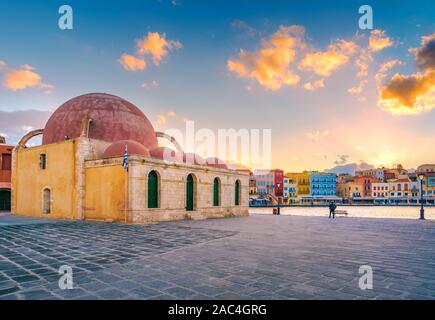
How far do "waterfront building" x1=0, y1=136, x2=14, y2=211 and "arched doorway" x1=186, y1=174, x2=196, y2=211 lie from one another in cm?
1927

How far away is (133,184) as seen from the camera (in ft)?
51.7

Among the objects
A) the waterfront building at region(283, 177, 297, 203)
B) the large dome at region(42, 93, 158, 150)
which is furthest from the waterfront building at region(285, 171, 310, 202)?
the large dome at region(42, 93, 158, 150)

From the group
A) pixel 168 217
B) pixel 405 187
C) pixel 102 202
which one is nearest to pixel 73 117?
pixel 102 202

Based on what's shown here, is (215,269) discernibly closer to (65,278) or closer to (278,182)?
(65,278)

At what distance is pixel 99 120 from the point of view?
20.2 metres

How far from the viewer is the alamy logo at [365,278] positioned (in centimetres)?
467

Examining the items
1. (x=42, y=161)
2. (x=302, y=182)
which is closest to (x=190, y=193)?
(x=42, y=161)

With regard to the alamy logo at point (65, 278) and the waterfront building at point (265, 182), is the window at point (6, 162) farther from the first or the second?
the waterfront building at point (265, 182)

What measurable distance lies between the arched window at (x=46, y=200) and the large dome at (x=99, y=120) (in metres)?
3.60

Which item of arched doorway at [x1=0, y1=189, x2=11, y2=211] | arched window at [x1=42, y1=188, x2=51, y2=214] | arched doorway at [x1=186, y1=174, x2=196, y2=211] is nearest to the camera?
arched doorway at [x1=186, y1=174, x2=196, y2=211]

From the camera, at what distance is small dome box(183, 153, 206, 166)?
69.6 feet

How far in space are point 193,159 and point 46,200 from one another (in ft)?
35.3

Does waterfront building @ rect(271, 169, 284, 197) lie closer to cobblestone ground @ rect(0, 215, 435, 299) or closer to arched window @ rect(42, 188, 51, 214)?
arched window @ rect(42, 188, 51, 214)
